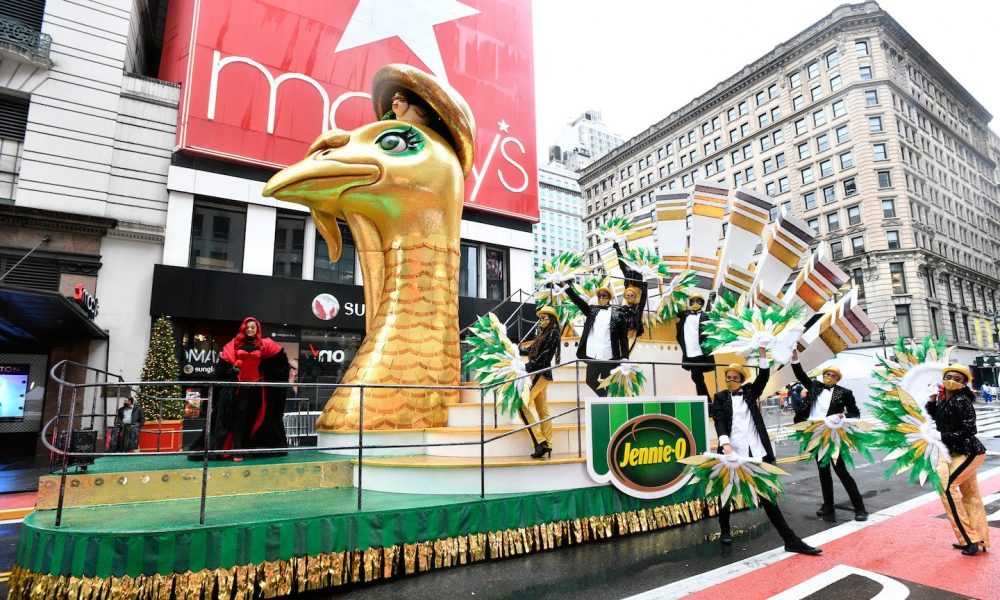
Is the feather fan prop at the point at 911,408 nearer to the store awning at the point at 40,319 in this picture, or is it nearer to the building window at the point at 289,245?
the store awning at the point at 40,319

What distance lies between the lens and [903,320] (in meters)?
38.7

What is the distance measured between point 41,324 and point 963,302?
5824 cm

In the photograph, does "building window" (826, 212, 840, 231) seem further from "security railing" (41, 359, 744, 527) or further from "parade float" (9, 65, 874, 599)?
"security railing" (41, 359, 744, 527)

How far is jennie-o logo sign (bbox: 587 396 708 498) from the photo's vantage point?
5367mm

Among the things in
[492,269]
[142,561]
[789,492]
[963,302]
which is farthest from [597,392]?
[963,302]

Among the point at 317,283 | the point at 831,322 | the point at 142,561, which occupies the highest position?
the point at 317,283

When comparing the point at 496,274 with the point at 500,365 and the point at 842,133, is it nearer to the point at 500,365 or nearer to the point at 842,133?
the point at 500,365

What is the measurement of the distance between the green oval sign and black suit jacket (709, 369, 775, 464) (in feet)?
2.45

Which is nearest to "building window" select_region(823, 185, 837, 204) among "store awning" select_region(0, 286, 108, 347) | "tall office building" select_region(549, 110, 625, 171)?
"store awning" select_region(0, 286, 108, 347)

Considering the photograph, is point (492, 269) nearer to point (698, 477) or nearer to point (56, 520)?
point (698, 477)

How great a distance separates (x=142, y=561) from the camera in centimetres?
350

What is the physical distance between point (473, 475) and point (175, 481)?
2660mm

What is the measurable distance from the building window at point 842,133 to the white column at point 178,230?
1793 inches

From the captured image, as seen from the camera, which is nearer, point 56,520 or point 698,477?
point 56,520
